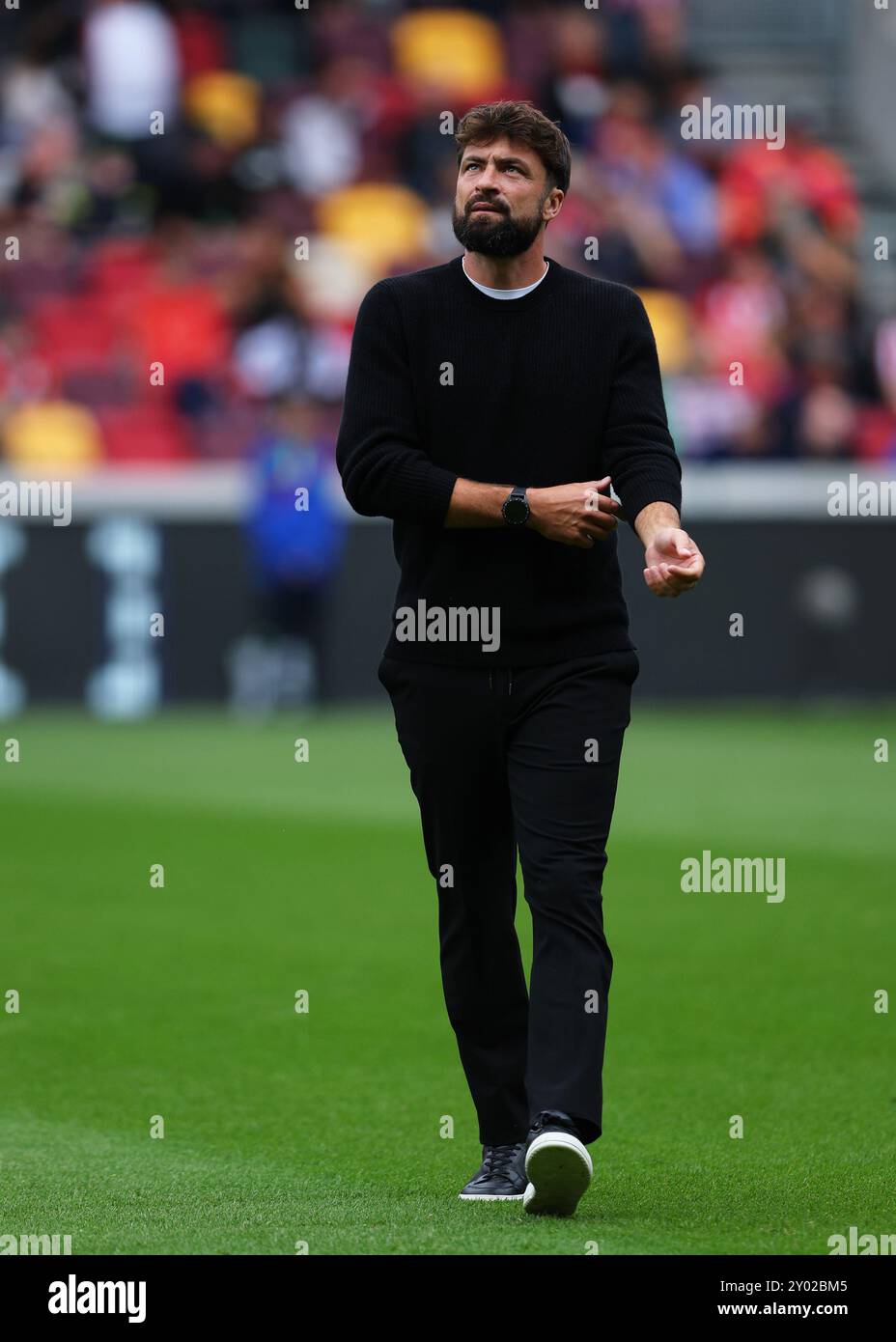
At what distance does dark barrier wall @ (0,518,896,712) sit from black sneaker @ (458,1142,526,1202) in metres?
13.6

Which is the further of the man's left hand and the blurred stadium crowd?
the blurred stadium crowd

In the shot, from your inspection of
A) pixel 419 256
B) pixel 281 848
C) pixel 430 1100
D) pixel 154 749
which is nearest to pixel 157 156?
pixel 419 256

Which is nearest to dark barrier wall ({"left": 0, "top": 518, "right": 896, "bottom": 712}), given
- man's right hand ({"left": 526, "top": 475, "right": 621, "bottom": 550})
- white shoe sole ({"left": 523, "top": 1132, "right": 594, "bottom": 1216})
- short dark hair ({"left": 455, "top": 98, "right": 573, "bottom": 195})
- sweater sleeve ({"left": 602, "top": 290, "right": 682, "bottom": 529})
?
sweater sleeve ({"left": 602, "top": 290, "right": 682, "bottom": 529})

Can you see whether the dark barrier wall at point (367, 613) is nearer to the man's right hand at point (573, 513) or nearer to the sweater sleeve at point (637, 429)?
the sweater sleeve at point (637, 429)

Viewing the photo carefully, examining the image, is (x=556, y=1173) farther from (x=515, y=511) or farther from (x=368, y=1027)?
(x=368, y=1027)

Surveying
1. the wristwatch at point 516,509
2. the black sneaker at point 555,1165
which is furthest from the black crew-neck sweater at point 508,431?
the black sneaker at point 555,1165

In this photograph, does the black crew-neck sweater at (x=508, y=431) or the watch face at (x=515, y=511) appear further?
the black crew-neck sweater at (x=508, y=431)

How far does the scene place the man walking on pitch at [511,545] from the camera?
5.24 metres

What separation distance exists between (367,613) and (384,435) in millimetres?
14450

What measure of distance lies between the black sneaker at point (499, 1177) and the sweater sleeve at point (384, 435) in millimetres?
1387

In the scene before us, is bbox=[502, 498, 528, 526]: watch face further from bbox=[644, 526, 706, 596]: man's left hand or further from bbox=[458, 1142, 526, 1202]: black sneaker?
bbox=[458, 1142, 526, 1202]: black sneaker

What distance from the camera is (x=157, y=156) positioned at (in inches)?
867

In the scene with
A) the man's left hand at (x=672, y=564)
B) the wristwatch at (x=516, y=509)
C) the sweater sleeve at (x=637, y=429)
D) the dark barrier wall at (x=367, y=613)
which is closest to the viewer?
the man's left hand at (x=672, y=564)

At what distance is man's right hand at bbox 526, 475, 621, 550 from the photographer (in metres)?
5.16
